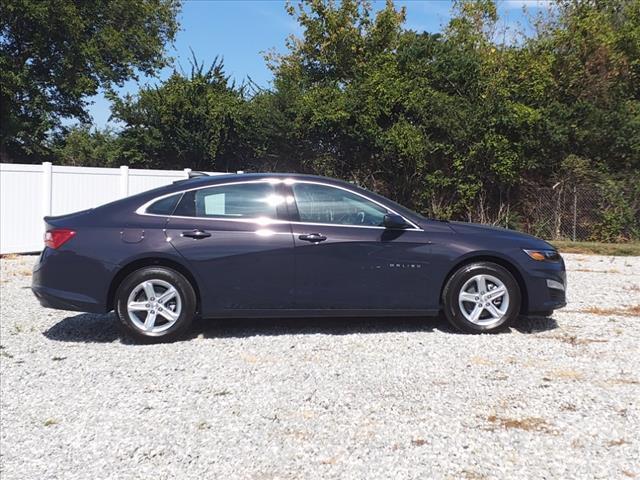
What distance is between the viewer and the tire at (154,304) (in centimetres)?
572

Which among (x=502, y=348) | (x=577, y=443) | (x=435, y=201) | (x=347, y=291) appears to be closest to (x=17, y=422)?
(x=347, y=291)

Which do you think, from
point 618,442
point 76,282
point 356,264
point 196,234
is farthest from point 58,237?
point 618,442

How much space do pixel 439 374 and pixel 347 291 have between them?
4.45 feet

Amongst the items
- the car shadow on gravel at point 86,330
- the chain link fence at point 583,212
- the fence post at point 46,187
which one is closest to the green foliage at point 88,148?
the fence post at point 46,187

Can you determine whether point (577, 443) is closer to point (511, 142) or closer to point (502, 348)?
point (502, 348)

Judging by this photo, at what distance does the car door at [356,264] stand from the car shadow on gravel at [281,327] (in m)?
0.42

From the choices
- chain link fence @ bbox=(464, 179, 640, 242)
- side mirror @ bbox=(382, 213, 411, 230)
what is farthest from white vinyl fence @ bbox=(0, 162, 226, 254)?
chain link fence @ bbox=(464, 179, 640, 242)

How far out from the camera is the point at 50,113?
88.3ft

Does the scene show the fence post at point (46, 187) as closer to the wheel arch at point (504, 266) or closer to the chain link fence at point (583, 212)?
the wheel arch at point (504, 266)

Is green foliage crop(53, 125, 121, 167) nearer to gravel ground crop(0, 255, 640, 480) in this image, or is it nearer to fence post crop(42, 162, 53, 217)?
fence post crop(42, 162, 53, 217)

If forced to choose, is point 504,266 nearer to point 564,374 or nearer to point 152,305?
point 564,374

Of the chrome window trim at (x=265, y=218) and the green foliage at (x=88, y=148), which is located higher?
the green foliage at (x=88, y=148)

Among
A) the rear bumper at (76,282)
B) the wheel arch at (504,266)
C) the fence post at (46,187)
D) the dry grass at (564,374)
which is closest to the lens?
the dry grass at (564,374)

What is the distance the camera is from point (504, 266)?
6.03m
